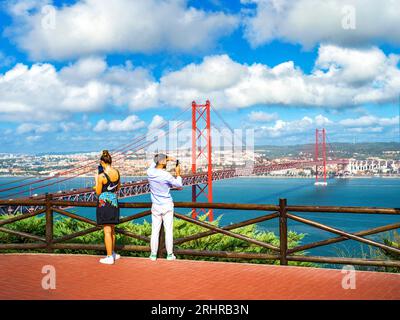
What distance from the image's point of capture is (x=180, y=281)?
443 cm

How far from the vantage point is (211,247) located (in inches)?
253

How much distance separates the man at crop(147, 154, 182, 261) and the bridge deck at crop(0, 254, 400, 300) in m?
0.24

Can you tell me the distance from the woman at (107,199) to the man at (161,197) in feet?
1.36

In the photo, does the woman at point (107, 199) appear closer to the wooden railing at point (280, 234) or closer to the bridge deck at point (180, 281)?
the bridge deck at point (180, 281)

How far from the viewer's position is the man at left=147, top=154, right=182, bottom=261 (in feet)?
16.7

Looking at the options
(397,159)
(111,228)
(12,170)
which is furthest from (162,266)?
(397,159)

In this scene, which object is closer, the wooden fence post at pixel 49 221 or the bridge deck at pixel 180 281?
the bridge deck at pixel 180 281

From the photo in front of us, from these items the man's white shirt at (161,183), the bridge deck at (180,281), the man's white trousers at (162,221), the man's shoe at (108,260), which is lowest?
the bridge deck at (180,281)

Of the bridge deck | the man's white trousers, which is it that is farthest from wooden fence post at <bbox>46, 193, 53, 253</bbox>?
the man's white trousers

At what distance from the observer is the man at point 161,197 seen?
5098 mm

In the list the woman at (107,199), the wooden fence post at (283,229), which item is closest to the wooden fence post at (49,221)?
the woman at (107,199)

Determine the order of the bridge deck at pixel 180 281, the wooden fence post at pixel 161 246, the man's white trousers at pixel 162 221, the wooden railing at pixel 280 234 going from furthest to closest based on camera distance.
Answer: the wooden fence post at pixel 161 246, the man's white trousers at pixel 162 221, the wooden railing at pixel 280 234, the bridge deck at pixel 180 281

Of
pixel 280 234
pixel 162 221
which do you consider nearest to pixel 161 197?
pixel 162 221

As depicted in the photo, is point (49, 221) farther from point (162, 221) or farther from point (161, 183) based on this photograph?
point (161, 183)
